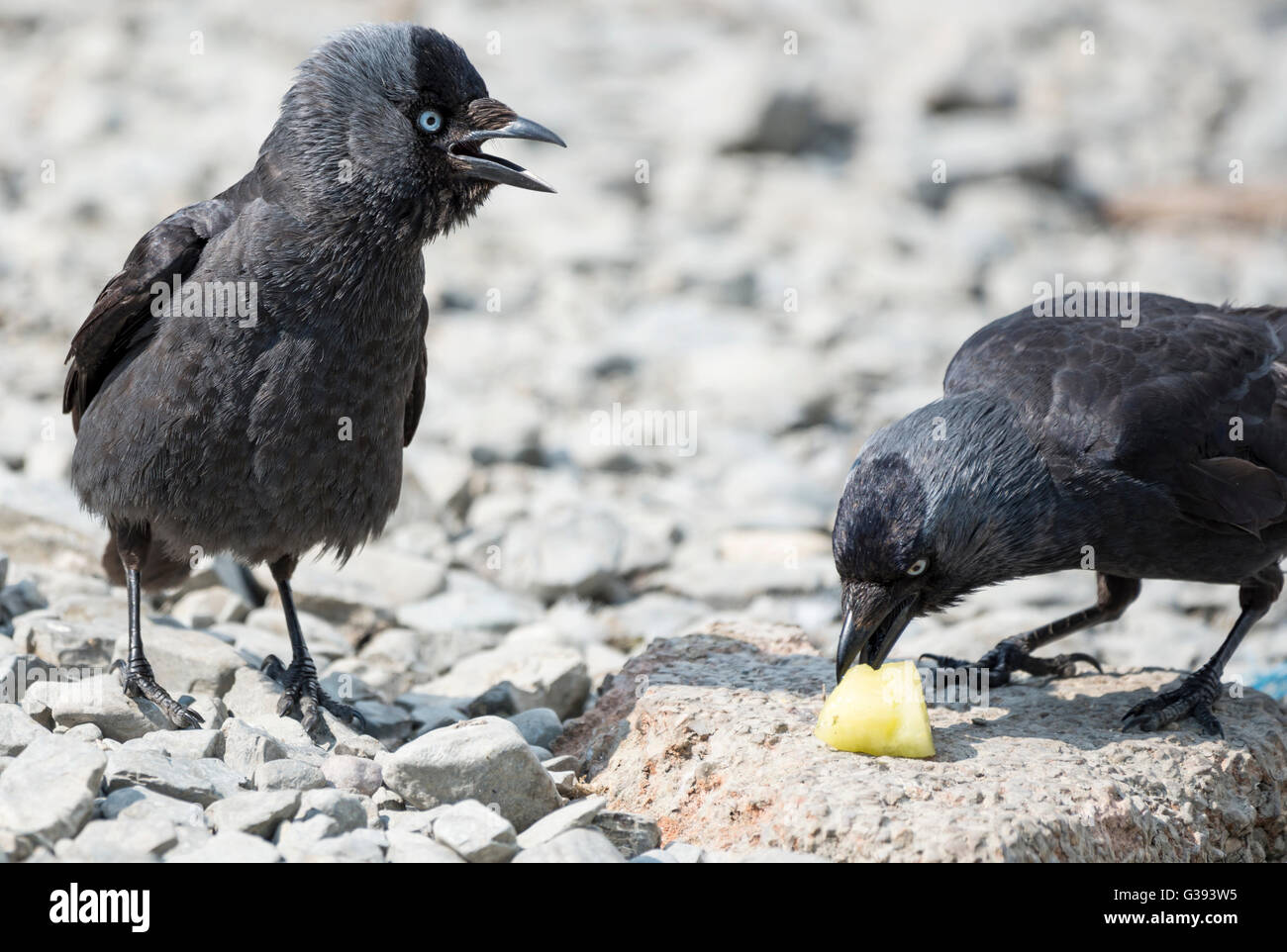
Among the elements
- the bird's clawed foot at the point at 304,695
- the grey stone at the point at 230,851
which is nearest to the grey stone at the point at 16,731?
the grey stone at the point at 230,851

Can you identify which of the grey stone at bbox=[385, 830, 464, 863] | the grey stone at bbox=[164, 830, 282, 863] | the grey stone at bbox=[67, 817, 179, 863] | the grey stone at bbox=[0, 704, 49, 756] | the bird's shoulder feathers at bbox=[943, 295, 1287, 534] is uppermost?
the bird's shoulder feathers at bbox=[943, 295, 1287, 534]

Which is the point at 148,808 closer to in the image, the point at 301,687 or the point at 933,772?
the point at 301,687

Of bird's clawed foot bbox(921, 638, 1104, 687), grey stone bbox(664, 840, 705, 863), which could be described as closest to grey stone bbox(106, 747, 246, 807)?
grey stone bbox(664, 840, 705, 863)

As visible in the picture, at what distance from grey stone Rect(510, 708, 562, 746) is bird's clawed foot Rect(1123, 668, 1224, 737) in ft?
7.01

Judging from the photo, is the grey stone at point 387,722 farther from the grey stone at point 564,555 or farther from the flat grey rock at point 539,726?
the grey stone at point 564,555

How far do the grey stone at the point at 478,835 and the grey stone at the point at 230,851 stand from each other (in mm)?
473

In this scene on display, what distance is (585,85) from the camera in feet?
52.4

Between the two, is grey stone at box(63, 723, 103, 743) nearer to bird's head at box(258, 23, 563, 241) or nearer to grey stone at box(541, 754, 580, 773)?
grey stone at box(541, 754, 580, 773)

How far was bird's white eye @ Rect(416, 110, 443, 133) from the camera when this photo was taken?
5172mm

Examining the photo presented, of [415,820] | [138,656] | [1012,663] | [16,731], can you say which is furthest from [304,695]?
[1012,663]

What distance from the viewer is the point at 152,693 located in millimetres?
5129

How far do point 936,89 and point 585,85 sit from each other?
393cm

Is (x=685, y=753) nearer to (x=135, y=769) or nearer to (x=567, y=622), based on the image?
(x=135, y=769)

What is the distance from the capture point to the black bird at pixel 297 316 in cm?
507
